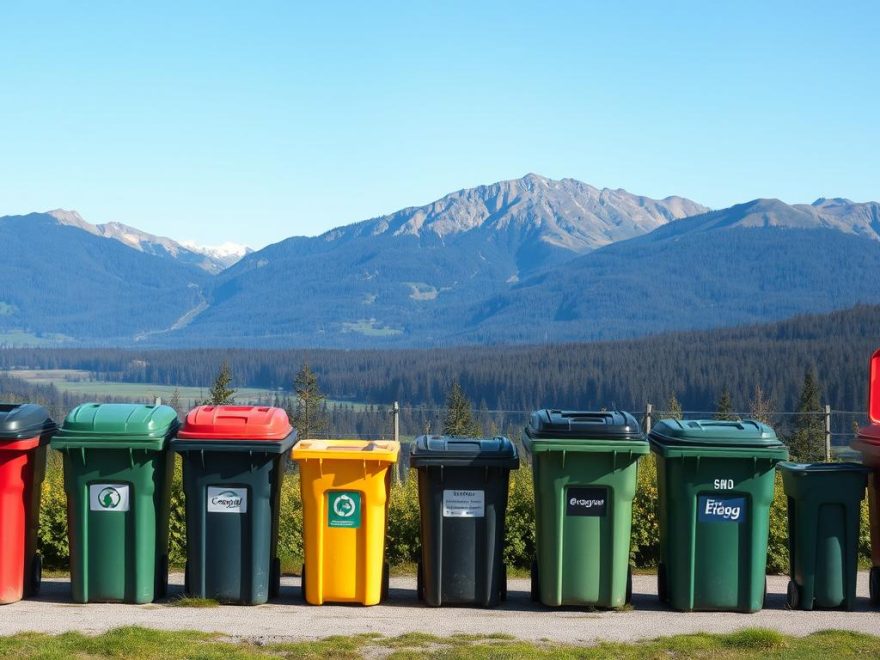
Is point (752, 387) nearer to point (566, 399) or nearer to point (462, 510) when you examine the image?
point (566, 399)

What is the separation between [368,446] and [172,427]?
1429mm

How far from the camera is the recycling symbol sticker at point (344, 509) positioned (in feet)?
27.3

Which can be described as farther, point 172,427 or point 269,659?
point 172,427

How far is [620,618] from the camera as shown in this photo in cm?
808

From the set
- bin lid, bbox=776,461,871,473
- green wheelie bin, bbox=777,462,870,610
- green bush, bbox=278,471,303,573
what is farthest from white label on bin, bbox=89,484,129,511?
green wheelie bin, bbox=777,462,870,610

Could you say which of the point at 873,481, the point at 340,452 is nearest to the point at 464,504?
the point at 340,452

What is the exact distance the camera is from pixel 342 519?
8.31 meters

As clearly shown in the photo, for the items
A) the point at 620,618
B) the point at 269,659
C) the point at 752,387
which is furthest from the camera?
the point at 752,387

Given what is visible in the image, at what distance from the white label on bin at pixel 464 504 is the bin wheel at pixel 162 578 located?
206 cm

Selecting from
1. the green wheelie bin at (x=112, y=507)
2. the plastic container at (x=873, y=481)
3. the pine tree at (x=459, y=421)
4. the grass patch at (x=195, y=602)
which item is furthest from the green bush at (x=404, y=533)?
the pine tree at (x=459, y=421)

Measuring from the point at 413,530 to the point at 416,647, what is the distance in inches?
116

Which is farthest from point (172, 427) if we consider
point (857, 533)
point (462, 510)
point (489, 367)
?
point (489, 367)

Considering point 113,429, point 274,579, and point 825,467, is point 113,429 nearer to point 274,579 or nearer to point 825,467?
point 274,579

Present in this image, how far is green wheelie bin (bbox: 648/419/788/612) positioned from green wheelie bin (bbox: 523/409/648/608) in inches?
15.3
